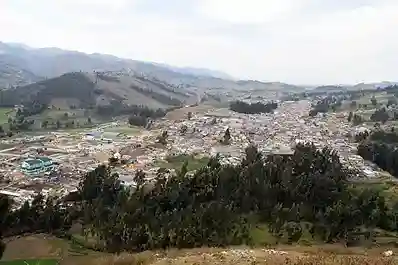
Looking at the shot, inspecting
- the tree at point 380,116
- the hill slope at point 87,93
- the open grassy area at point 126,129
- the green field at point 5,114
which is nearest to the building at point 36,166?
the open grassy area at point 126,129

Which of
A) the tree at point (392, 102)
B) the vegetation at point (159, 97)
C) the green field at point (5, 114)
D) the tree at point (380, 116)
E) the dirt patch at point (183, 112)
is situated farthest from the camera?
the vegetation at point (159, 97)

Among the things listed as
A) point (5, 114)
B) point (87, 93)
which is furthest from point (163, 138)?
point (87, 93)

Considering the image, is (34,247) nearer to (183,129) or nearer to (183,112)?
(183,129)

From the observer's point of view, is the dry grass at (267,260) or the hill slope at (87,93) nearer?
the dry grass at (267,260)

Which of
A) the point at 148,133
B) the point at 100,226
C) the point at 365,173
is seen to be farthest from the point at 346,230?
the point at 148,133

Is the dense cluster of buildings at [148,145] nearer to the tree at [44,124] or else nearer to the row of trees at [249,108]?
the row of trees at [249,108]

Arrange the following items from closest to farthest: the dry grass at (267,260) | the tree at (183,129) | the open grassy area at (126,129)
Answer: the dry grass at (267,260) → the tree at (183,129) → the open grassy area at (126,129)

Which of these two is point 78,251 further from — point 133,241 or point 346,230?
point 346,230
